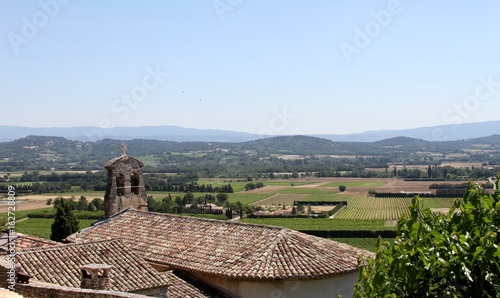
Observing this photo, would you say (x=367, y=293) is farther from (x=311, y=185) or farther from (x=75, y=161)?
(x=75, y=161)

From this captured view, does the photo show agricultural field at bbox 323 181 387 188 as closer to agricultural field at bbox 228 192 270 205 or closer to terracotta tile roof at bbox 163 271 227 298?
agricultural field at bbox 228 192 270 205

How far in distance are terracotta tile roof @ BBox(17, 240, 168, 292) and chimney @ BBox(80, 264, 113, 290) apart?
55cm

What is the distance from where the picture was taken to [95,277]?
12.0 metres

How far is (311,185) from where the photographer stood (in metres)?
120

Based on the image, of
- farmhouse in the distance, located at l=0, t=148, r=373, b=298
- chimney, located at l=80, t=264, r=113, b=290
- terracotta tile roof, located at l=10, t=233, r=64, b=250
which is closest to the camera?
chimney, located at l=80, t=264, r=113, b=290

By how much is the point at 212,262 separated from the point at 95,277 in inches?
154

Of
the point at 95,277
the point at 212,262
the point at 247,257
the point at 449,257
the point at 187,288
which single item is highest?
the point at 449,257

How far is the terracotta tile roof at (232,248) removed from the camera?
1431cm

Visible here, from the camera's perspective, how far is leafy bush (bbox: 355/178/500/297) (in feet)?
24.8

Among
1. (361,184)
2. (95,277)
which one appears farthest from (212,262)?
(361,184)

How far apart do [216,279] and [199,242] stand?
2028mm

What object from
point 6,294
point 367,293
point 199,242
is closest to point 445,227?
point 367,293

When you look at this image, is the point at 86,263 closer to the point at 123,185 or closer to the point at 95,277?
the point at 95,277

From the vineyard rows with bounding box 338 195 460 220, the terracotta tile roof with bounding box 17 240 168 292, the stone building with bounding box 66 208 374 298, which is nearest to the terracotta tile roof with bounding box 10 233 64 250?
the stone building with bounding box 66 208 374 298
